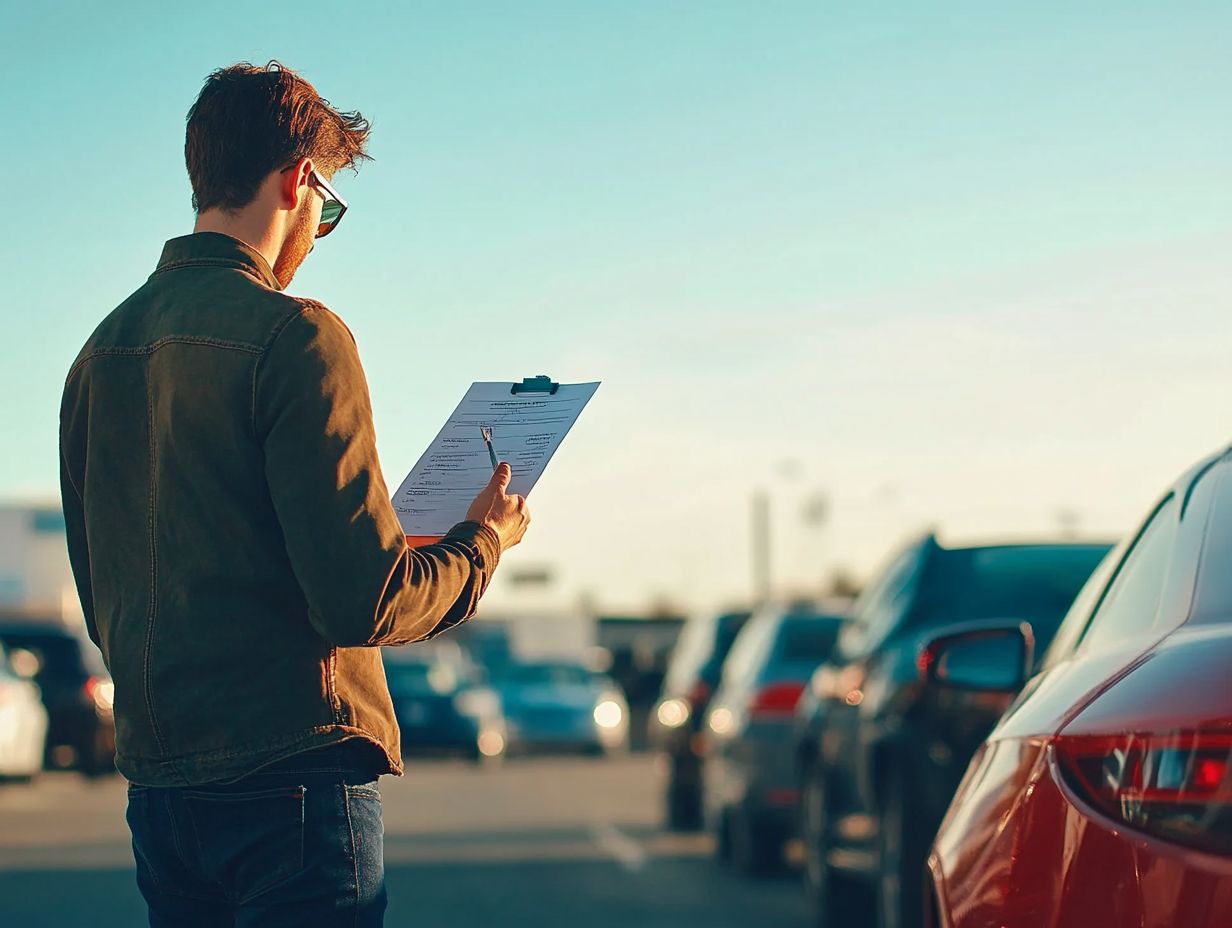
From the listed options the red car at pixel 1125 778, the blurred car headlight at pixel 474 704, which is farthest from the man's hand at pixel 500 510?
the blurred car headlight at pixel 474 704

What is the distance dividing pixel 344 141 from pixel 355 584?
30.4 inches

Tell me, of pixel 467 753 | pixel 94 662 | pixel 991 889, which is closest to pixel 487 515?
pixel 991 889

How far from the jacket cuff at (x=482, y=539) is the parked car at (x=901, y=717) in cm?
365

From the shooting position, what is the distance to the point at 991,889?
327cm

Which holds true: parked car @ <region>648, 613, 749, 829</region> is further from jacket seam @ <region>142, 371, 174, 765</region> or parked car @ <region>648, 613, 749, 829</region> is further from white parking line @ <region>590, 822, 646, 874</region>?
jacket seam @ <region>142, 371, 174, 765</region>

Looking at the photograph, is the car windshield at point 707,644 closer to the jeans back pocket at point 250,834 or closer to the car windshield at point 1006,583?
the car windshield at point 1006,583

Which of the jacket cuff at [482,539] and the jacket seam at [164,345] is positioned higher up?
the jacket seam at [164,345]

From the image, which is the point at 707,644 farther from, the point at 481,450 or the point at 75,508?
the point at 75,508

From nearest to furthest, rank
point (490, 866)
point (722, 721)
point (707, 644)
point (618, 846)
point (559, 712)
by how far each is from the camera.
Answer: point (490, 866) < point (722, 721) < point (618, 846) < point (707, 644) < point (559, 712)

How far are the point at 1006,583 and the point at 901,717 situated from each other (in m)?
0.86

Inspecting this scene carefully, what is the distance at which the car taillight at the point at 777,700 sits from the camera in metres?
12.2

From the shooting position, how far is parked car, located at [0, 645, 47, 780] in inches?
794

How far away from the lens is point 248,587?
9.87ft

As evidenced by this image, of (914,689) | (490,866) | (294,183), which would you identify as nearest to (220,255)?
(294,183)
